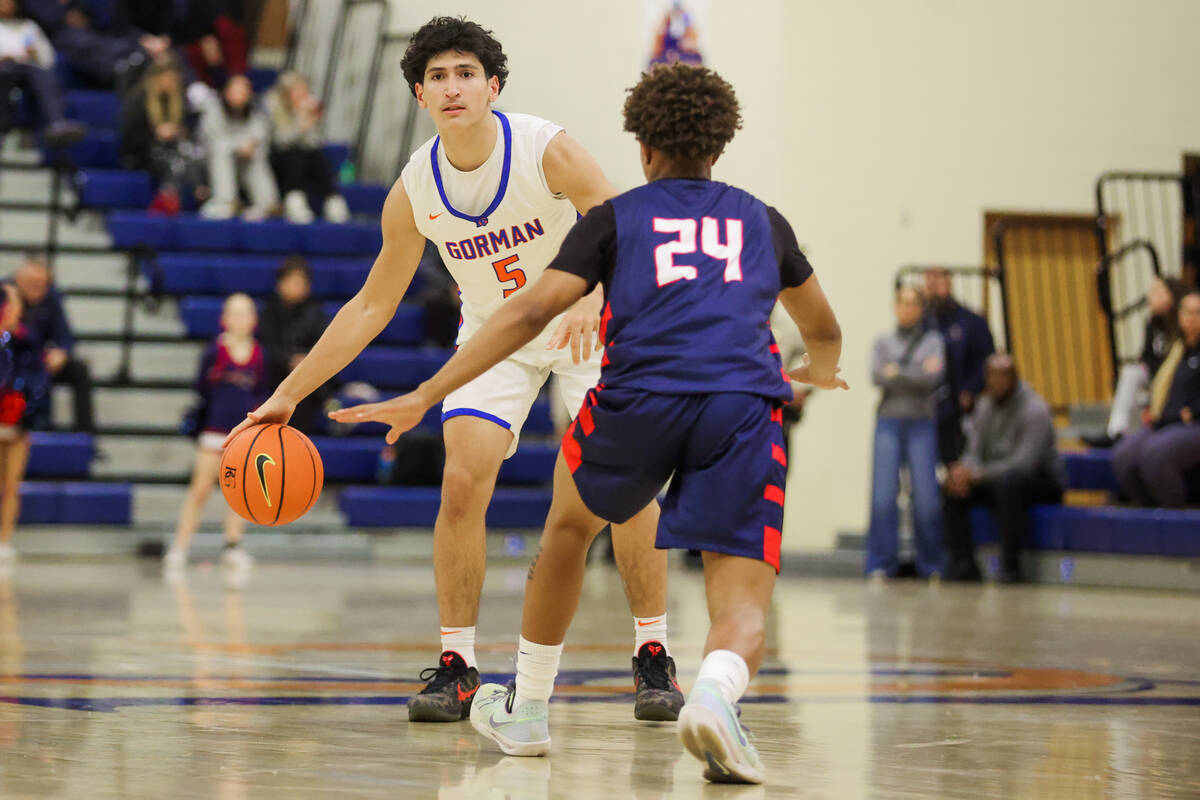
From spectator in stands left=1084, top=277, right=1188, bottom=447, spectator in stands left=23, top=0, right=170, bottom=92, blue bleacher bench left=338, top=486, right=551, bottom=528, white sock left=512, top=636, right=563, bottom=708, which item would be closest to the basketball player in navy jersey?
white sock left=512, top=636, right=563, bottom=708

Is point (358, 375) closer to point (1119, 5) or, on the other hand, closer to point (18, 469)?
point (18, 469)

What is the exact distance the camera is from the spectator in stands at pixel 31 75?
47.8ft

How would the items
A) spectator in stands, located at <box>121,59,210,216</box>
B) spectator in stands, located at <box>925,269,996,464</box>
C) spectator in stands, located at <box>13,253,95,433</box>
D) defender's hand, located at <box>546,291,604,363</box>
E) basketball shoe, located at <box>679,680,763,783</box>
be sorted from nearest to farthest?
basketball shoe, located at <box>679,680,763,783</box> → defender's hand, located at <box>546,291,604,363</box> → spectator in stands, located at <box>13,253,95,433</box> → spectator in stands, located at <box>925,269,996,464</box> → spectator in stands, located at <box>121,59,210,216</box>

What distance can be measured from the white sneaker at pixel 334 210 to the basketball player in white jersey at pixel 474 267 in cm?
1048

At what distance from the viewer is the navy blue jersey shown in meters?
3.36

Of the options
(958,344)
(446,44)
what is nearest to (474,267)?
(446,44)

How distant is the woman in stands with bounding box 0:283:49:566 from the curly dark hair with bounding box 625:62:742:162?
27.6 ft

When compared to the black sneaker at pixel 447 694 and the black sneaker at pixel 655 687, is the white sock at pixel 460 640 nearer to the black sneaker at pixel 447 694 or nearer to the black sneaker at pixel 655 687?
the black sneaker at pixel 447 694

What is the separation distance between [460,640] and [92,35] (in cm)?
1300

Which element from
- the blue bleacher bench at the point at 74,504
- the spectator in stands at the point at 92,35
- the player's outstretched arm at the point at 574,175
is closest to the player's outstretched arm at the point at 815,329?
the player's outstretched arm at the point at 574,175

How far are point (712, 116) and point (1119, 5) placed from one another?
12.0m

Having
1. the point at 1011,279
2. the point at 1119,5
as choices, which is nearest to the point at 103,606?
the point at 1011,279

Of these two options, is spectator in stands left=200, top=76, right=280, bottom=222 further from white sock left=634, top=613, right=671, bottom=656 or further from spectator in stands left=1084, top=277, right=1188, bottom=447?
white sock left=634, top=613, right=671, bottom=656

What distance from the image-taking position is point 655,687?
434 centimetres
